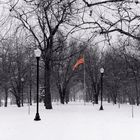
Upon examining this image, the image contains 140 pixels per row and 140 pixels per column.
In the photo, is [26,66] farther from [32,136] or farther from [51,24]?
[32,136]

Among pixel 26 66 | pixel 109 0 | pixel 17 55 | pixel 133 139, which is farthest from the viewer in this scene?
pixel 26 66

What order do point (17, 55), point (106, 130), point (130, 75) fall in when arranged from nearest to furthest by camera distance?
point (106, 130) → point (17, 55) → point (130, 75)

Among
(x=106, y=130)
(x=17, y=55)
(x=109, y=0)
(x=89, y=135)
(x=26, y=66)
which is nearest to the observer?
(x=109, y=0)

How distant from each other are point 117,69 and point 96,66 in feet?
→ 14.1

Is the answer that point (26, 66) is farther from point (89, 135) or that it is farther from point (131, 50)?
point (89, 135)

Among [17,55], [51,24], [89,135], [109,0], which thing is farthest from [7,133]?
[17,55]

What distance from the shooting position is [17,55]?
51.4 meters

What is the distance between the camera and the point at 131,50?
53969mm

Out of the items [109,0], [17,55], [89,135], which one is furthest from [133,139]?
[17,55]

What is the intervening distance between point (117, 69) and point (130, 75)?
2.80m

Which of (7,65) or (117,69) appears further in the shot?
(117,69)

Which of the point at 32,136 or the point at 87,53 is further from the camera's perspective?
the point at 87,53

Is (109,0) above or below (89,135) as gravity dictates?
above

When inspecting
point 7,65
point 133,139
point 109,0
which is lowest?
point 133,139
